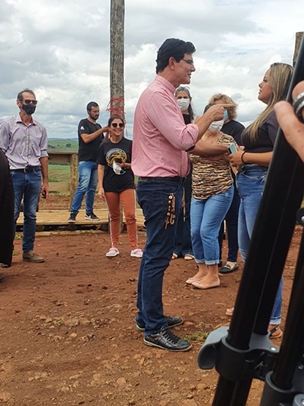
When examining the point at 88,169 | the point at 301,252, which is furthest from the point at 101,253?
the point at 301,252

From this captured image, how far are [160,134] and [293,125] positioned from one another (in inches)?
91.2

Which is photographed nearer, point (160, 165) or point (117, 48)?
point (160, 165)

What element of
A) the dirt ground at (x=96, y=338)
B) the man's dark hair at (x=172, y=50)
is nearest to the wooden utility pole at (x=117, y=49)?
the dirt ground at (x=96, y=338)

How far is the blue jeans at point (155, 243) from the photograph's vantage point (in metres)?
3.31

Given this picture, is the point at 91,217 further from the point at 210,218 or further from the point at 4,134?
the point at 210,218

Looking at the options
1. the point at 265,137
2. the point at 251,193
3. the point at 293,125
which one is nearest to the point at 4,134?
the point at 251,193

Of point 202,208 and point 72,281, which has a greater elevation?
point 202,208

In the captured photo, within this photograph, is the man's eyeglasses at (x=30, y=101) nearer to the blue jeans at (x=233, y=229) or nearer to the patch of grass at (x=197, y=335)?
the blue jeans at (x=233, y=229)

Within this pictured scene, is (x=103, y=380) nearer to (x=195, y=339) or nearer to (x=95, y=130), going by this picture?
(x=195, y=339)

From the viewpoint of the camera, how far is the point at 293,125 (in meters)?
0.99

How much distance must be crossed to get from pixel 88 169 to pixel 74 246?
182 cm

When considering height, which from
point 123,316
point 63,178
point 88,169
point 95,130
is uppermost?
point 95,130

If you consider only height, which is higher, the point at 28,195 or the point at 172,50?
the point at 172,50

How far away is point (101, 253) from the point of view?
7.06 meters
